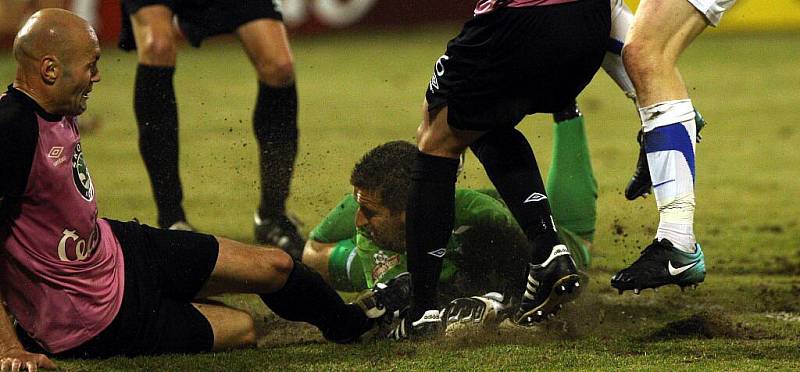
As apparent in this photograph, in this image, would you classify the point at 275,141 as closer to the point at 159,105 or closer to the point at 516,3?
the point at 159,105

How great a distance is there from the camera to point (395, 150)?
4871mm

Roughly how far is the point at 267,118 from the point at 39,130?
2.37 metres

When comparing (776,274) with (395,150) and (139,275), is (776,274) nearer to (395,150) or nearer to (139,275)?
(395,150)

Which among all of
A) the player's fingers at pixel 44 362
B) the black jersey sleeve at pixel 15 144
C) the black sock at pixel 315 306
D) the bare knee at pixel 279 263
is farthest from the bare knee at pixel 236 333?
the black jersey sleeve at pixel 15 144

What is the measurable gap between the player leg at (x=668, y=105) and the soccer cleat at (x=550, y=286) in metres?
0.41

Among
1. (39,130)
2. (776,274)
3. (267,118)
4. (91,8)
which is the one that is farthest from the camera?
(91,8)

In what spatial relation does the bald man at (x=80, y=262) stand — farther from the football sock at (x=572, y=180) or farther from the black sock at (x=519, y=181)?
the football sock at (x=572, y=180)

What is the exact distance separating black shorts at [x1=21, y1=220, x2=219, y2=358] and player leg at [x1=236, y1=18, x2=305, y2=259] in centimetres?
166

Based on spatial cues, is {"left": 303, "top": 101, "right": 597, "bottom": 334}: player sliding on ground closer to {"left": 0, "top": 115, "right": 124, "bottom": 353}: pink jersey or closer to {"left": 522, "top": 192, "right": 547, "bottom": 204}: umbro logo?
{"left": 522, "top": 192, "right": 547, "bottom": 204}: umbro logo

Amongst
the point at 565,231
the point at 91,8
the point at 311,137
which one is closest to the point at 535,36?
the point at 565,231

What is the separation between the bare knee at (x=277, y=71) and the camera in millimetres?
5934

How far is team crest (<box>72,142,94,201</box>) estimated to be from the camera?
388 centimetres

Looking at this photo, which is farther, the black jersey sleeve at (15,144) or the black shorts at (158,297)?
the black shorts at (158,297)

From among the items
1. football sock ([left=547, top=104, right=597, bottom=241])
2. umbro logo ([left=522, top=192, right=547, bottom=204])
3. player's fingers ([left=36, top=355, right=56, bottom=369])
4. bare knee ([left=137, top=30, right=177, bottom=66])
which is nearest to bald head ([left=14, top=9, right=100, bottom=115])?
player's fingers ([left=36, top=355, right=56, bottom=369])
